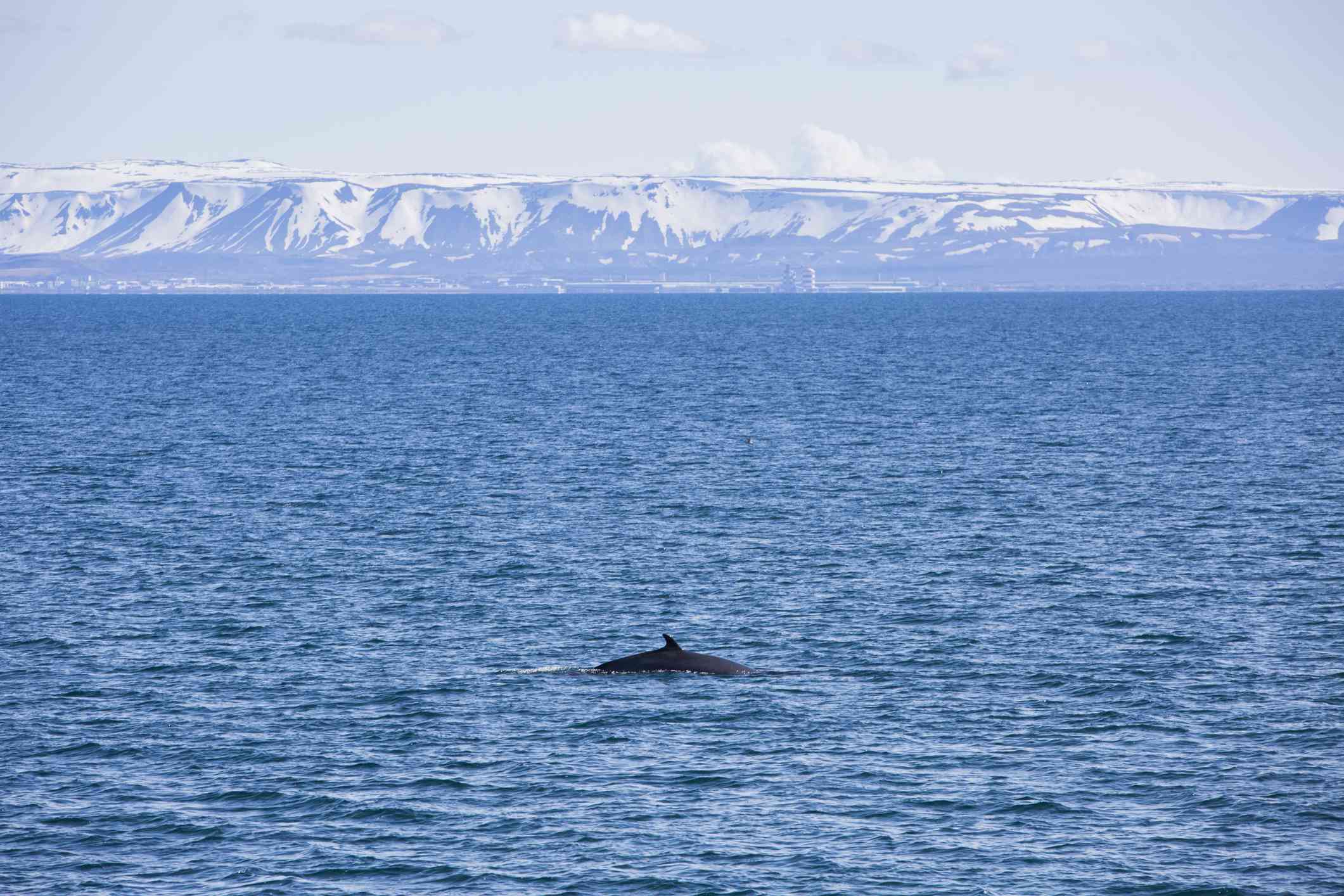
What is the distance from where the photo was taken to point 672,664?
146 ft

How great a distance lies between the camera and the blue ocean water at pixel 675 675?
107 ft

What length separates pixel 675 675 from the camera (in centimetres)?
4447

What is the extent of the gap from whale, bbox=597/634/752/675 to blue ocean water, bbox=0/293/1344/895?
60cm

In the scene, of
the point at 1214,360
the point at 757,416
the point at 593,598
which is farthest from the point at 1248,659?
the point at 1214,360

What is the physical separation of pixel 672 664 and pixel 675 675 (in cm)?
29

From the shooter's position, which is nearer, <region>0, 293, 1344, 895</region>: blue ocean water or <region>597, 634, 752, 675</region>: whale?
<region>0, 293, 1344, 895</region>: blue ocean water

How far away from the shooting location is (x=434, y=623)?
170 ft

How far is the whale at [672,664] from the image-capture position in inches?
1750

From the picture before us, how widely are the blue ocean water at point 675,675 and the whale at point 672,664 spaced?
60cm

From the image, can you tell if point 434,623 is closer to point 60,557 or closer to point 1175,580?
point 60,557

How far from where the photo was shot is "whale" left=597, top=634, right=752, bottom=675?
44.4 meters

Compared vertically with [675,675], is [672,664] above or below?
above

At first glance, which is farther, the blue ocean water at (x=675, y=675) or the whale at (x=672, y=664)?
the whale at (x=672, y=664)

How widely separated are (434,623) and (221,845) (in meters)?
19.3
